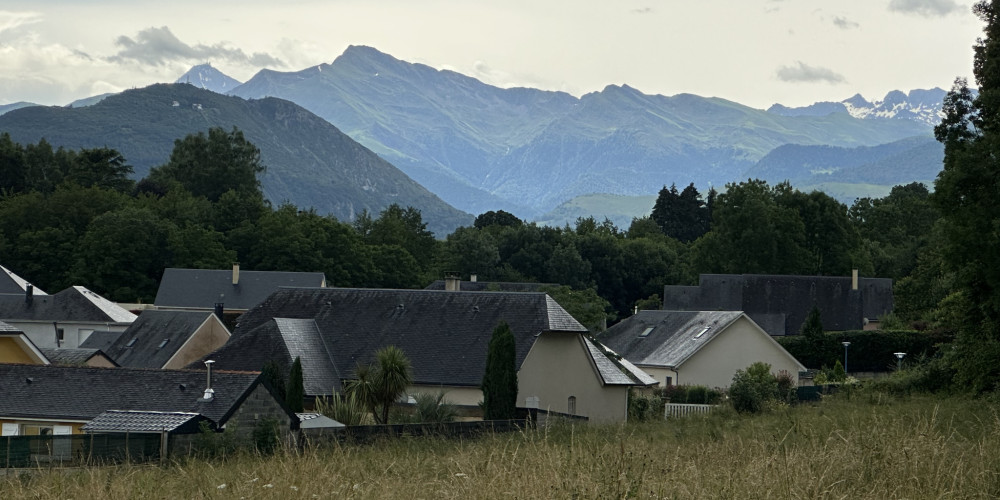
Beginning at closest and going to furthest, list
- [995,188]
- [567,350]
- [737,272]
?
[995,188]
[567,350]
[737,272]

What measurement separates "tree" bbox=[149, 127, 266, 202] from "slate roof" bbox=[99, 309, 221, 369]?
65.3 m

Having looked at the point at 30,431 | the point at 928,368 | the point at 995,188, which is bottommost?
the point at 30,431

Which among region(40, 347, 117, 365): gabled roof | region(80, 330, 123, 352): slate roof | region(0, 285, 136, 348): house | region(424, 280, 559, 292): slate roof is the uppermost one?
region(424, 280, 559, 292): slate roof

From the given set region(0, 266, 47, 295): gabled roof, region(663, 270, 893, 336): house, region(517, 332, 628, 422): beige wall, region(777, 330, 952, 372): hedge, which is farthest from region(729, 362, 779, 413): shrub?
region(0, 266, 47, 295): gabled roof

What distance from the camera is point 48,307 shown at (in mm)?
68188

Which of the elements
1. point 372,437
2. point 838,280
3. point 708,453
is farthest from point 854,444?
point 838,280

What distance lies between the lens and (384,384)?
32469 mm

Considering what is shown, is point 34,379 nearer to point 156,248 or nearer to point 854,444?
point 854,444

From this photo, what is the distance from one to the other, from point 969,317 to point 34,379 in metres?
21.2

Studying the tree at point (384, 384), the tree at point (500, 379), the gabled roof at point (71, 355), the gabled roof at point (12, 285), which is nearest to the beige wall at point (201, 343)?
the gabled roof at point (71, 355)

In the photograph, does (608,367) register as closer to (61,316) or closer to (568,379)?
(568,379)

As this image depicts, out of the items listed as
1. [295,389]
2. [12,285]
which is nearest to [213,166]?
[12,285]

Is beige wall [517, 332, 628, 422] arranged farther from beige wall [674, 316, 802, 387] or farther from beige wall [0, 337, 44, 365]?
beige wall [0, 337, 44, 365]

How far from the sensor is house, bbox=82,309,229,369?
5028 cm
